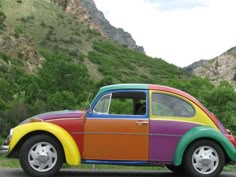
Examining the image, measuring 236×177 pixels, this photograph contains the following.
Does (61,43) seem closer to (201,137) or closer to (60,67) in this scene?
(60,67)

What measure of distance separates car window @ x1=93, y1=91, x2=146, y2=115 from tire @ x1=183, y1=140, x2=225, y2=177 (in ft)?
3.42

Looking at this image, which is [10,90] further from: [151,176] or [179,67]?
[179,67]

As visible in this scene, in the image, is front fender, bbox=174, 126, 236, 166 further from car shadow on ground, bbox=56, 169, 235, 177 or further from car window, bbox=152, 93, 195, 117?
car shadow on ground, bbox=56, 169, 235, 177

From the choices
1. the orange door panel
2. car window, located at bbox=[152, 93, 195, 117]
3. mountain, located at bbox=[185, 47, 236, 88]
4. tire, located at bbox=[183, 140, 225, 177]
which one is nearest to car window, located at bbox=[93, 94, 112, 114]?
the orange door panel

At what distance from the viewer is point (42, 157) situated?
29.7 feet

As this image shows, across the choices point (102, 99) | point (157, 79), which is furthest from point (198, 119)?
point (157, 79)

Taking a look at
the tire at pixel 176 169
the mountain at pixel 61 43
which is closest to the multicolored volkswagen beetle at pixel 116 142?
the tire at pixel 176 169

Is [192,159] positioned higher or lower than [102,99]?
lower

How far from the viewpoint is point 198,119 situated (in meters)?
9.41

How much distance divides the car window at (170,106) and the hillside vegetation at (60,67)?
2204 centimetres

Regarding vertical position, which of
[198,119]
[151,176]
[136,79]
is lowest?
[151,176]

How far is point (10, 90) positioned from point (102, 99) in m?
47.7

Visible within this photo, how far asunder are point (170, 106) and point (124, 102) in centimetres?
79

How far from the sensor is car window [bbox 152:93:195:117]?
→ 30.9 feet
